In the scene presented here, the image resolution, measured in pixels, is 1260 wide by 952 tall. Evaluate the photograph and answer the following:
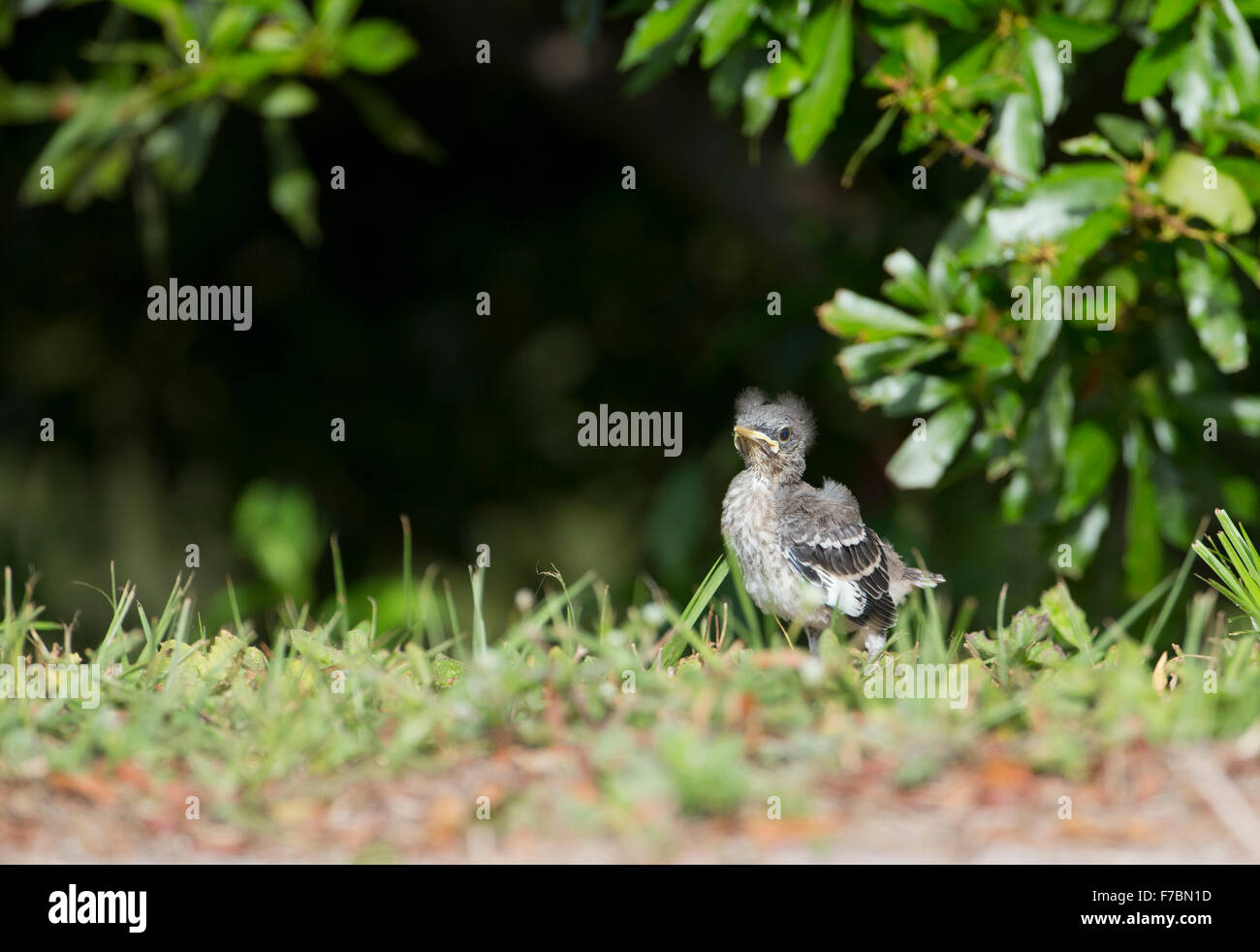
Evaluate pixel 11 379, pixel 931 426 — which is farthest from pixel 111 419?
pixel 931 426

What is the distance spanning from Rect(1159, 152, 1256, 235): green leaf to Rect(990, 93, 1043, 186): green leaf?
15.3 inches

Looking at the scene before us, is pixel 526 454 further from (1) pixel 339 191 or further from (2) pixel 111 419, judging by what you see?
(2) pixel 111 419

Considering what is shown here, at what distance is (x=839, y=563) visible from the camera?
445cm

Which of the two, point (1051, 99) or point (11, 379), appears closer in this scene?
point (1051, 99)

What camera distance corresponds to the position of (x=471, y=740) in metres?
3.34

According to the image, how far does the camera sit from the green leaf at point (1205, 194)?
4.29 meters

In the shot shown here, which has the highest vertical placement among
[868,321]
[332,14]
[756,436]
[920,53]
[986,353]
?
[332,14]

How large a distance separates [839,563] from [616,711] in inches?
45.8

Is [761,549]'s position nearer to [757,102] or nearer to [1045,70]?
[757,102]

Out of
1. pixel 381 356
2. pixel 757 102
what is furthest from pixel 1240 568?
pixel 381 356

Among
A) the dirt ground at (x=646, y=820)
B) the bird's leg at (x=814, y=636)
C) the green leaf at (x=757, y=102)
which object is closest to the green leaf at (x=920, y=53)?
the green leaf at (x=757, y=102)

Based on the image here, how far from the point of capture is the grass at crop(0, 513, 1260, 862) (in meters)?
3.08

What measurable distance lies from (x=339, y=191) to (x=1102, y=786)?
737cm

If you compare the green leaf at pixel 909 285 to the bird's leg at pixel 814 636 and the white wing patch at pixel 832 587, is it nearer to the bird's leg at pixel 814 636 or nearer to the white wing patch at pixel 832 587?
the white wing patch at pixel 832 587
